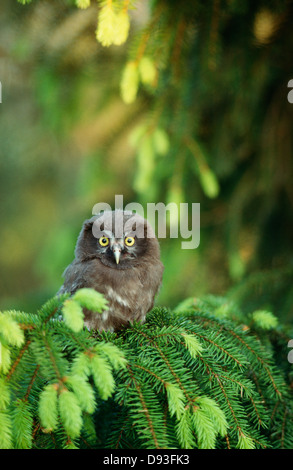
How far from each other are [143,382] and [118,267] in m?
0.70

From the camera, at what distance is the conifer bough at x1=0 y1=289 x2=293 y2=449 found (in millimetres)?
1319

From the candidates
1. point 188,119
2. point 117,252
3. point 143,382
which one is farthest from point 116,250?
point 188,119

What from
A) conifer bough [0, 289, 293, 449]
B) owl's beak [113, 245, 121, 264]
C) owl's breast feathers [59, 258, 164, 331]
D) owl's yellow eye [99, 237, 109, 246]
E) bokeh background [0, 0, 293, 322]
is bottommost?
conifer bough [0, 289, 293, 449]

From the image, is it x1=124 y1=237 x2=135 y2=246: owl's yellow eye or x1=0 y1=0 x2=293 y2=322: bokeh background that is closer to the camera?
x1=124 y1=237 x2=135 y2=246: owl's yellow eye

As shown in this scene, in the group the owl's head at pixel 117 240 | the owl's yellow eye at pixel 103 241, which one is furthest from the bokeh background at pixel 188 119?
the owl's yellow eye at pixel 103 241

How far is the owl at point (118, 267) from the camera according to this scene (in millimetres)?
2008

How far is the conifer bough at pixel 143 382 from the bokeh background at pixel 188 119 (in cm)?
70

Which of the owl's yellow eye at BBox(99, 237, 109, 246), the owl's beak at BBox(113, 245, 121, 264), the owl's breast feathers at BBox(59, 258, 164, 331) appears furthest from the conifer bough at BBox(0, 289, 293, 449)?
the owl's yellow eye at BBox(99, 237, 109, 246)

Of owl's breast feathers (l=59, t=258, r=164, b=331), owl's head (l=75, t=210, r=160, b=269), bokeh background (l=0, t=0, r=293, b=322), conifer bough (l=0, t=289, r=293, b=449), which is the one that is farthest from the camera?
bokeh background (l=0, t=0, r=293, b=322)

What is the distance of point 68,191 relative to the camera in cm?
545

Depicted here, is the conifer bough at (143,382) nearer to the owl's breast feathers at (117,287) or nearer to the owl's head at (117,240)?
the owl's breast feathers at (117,287)

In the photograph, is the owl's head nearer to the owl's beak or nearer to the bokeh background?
the owl's beak

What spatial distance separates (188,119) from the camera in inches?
111

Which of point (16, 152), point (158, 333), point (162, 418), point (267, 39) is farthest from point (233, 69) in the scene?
point (16, 152)
